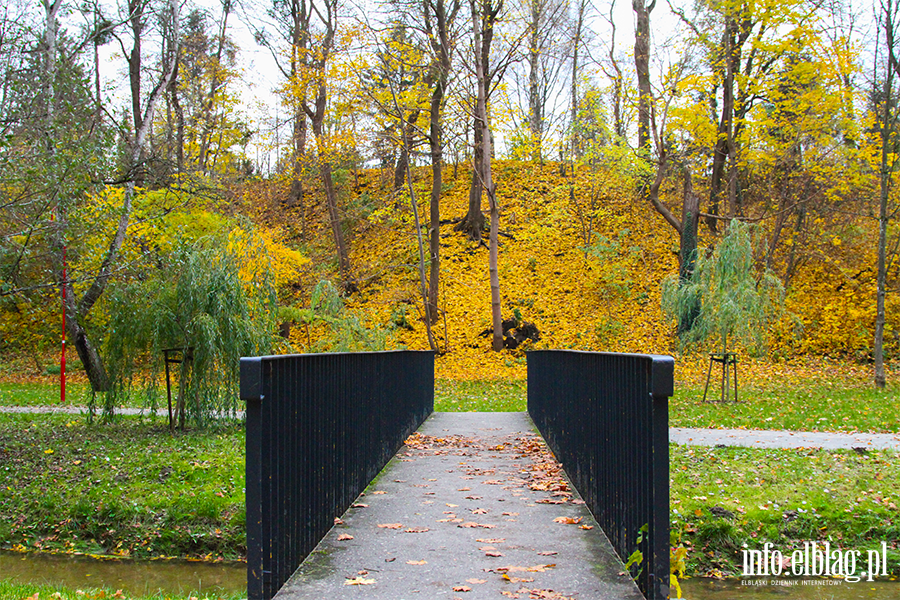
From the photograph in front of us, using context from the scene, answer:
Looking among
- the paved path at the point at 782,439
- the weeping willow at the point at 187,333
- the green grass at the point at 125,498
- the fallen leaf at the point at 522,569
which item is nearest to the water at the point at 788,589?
the fallen leaf at the point at 522,569

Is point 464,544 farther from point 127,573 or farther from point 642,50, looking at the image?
point 642,50

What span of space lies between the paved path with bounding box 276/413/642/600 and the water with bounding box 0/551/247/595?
1292 millimetres

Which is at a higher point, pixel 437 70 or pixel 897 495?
pixel 437 70

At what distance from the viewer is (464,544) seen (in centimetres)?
412

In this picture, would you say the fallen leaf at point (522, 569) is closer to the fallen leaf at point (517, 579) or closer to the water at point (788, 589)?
the fallen leaf at point (517, 579)

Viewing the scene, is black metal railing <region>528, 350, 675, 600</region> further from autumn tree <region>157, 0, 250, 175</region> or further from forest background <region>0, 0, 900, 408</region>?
autumn tree <region>157, 0, 250, 175</region>

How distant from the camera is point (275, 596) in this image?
3.22 m

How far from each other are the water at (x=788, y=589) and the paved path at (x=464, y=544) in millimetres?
1089

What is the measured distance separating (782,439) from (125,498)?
317 inches

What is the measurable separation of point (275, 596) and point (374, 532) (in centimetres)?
119

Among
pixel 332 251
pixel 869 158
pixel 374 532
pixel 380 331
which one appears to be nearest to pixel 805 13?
pixel 869 158

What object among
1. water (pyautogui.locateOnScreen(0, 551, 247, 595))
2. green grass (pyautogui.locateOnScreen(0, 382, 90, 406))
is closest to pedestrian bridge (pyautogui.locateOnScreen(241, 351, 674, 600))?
water (pyautogui.locateOnScreen(0, 551, 247, 595))

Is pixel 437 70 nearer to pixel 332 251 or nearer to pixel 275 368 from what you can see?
pixel 332 251

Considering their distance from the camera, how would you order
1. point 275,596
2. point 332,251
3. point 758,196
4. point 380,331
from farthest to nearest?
point 332,251 < point 758,196 < point 380,331 < point 275,596
